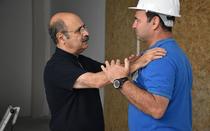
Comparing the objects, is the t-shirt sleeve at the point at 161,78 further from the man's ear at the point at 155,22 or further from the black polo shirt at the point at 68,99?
the black polo shirt at the point at 68,99

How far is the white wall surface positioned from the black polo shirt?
5730 mm

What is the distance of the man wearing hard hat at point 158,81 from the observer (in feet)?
→ 6.61

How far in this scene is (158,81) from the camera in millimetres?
2018

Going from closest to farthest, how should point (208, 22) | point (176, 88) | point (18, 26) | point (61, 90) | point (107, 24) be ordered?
point (176, 88) < point (61, 90) < point (208, 22) < point (107, 24) < point (18, 26)

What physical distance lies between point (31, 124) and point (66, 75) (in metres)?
5.17

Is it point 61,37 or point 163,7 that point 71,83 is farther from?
point 163,7

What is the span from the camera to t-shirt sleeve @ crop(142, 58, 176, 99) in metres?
2.01

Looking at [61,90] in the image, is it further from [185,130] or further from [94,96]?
[185,130]

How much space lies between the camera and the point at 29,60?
8.36 metres

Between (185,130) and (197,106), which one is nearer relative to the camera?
(185,130)

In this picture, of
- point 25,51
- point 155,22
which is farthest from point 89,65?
Answer: point 25,51

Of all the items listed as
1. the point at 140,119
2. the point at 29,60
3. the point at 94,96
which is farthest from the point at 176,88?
the point at 29,60

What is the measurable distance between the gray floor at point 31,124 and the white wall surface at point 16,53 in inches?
17.0

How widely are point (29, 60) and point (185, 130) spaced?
21.1 feet
